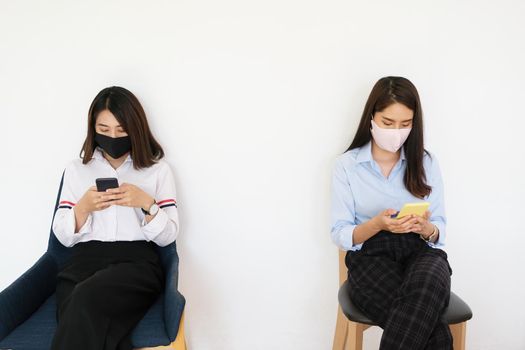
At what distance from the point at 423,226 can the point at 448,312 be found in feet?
1.08

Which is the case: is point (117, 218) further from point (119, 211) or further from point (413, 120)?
point (413, 120)

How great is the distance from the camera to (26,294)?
6.00 feet

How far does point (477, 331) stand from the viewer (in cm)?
251

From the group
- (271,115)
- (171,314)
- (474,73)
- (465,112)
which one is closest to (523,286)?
(465,112)

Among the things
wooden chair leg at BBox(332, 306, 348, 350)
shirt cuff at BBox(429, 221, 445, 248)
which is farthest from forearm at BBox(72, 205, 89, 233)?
shirt cuff at BBox(429, 221, 445, 248)

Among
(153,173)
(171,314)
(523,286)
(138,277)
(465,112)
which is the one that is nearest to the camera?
(171,314)

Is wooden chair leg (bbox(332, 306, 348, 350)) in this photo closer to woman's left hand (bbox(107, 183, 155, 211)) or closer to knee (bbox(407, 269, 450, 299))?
knee (bbox(407, 269, 450, 299))

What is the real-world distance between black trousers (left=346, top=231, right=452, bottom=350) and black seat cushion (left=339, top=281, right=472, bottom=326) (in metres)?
0.02

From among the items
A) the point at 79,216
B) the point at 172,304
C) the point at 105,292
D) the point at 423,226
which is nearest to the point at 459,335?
the point at 423,226

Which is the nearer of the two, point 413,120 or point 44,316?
point 44,316

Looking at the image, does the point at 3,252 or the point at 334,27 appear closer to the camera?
the point at 334,27

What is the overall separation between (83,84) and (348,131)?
1216 millimetres

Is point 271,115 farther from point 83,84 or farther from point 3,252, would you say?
point 3,252

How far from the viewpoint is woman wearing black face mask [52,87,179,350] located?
1728 mm
